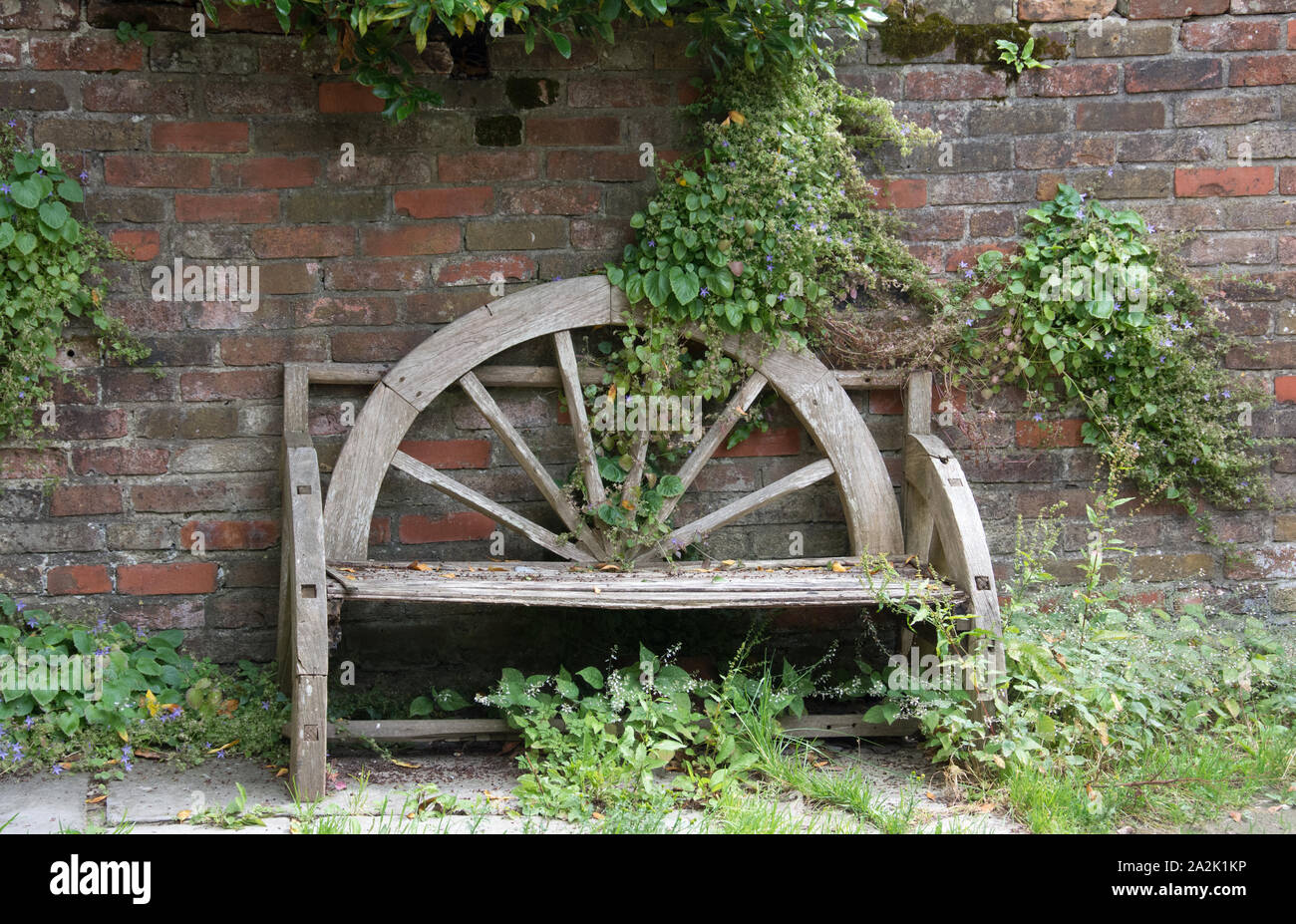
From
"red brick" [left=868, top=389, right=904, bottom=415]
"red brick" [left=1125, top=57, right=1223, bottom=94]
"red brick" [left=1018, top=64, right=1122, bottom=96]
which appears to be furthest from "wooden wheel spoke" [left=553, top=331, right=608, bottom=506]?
"red brick" [left=1125, top=57, right=1223, bottom=94]

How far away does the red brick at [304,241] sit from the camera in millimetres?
2930

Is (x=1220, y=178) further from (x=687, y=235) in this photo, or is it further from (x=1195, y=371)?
(x=687, y=235)

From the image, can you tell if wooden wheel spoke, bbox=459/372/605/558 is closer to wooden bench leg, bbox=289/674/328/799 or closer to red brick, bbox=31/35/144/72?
wooden bench leg, bbox=289/674/328/799

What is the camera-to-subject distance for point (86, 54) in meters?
2.83

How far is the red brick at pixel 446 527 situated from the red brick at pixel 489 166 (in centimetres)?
93

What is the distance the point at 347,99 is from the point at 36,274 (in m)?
0.91

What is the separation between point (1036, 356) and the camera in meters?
3.11

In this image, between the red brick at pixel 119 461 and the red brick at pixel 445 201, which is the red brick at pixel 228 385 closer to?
the red brick at pixel 119 461

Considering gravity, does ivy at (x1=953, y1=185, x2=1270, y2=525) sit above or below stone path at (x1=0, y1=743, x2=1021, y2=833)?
above

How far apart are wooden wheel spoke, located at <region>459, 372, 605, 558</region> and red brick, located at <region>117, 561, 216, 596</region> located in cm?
86

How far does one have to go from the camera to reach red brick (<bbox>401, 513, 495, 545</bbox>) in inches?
120

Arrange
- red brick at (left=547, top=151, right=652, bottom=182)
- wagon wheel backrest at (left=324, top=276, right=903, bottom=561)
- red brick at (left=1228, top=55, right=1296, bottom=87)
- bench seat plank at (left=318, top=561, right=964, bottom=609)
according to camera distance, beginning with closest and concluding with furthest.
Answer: bench seat plank at (left=318, top=561, right=964, bottom=609)
wagon wheel backrest at (left=324, top=276, right=903, bottom=561)
red brick at (left=547, top=151, right=652, bottom=182)
red brick at (left=1228, top=55, right=1296, bottom=87)

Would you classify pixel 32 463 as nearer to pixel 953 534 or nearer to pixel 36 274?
pixel 36 274

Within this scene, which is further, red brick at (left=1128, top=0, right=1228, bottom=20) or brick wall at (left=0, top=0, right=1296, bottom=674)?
red brick at (left=1128, top=0, right=1228, bottom=20)
